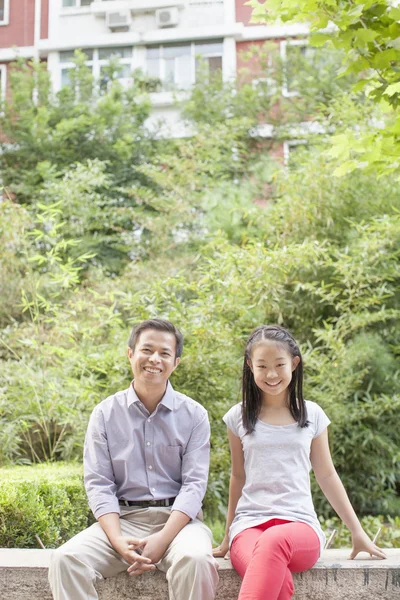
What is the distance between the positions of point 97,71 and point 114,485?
866 centimetres

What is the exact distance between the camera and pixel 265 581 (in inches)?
73.9

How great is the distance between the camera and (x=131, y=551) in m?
2.05

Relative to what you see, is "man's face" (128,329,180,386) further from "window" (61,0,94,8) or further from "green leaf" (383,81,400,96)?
"window" (61,0,94,8)

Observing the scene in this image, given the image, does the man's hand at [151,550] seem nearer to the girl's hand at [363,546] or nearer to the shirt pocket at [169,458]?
the shirt pocket at [169,458]

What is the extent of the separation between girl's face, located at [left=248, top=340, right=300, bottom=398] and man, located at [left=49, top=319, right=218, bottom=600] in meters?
0.27

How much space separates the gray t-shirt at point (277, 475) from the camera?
7.14 ft

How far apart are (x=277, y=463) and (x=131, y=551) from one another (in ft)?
1.76

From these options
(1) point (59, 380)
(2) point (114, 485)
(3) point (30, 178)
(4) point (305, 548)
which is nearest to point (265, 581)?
(4) point (305, 548)

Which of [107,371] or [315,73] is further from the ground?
[315,73]

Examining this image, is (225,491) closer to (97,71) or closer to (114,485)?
(114,485)

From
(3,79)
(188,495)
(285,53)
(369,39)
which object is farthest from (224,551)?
(3,79)

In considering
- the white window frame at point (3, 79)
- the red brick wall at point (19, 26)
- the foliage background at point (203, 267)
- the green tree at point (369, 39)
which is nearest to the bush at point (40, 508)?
the foliage background at point (203, 267)

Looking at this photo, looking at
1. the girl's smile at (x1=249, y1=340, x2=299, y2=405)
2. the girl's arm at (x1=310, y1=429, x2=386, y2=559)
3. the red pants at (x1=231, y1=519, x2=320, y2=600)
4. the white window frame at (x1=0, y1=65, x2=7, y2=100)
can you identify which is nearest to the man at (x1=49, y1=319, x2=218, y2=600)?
the red pants at (x1=231, y1=519, x2=320, y2=600)

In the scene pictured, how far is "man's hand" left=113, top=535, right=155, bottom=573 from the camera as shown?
2037 mm
